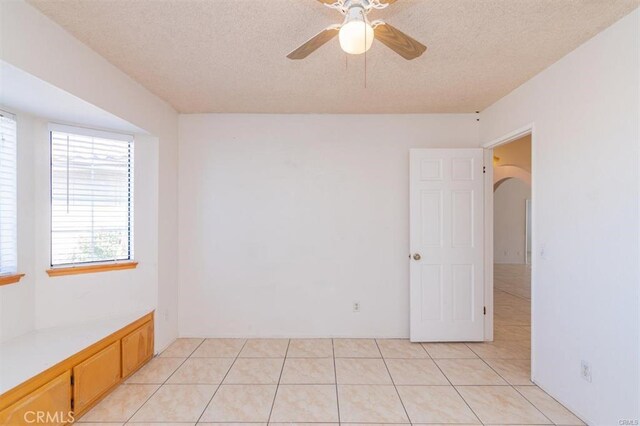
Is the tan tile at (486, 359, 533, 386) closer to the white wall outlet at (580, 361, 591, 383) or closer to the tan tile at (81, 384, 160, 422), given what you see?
the white wall outlet at (580, 361, 591, 383)

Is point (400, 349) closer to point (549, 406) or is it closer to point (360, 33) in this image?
point (549, 406)

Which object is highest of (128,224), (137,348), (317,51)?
(317,51)

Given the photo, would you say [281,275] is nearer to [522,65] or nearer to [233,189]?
[233,189]

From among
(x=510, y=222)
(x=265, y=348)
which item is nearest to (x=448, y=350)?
(x=265, y=348)

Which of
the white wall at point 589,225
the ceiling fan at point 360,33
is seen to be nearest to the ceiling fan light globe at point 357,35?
the ceiling fan at point 360,33

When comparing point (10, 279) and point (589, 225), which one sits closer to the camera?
point (589, 225)

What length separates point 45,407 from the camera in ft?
5.82

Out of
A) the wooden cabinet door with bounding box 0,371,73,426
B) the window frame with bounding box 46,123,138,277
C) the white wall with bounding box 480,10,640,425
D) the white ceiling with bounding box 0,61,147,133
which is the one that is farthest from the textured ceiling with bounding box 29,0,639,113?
the wooden cabinet door with bounding box 0,371,73,426

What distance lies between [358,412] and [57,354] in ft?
6.92

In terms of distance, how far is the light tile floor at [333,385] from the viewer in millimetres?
2062

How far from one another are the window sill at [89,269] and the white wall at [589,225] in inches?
145

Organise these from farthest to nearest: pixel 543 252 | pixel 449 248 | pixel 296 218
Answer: pixel 296 218 → pixel 449 248 → pixel 543 252

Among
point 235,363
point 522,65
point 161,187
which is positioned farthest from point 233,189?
point 522,65

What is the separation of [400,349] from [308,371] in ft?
3.46
